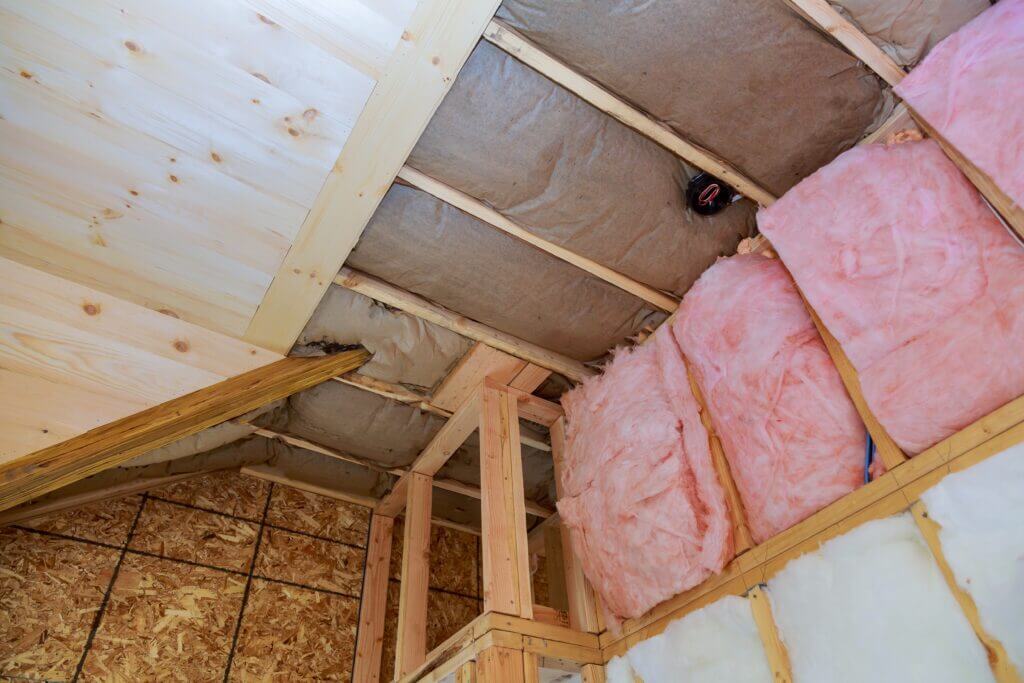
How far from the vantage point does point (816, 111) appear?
6.43 feet

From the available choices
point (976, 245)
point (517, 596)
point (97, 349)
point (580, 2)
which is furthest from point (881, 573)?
point (97, 349)

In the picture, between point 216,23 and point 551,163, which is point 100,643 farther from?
point 551,163

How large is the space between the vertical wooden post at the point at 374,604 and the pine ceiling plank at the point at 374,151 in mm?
1447

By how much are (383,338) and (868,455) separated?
1759mm

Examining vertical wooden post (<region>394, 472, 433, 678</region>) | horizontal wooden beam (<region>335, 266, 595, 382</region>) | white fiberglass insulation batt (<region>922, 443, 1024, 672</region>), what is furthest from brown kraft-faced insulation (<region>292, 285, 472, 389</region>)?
white fiberglass insulation batt (<region>922, 443, 1024, 672</region>)

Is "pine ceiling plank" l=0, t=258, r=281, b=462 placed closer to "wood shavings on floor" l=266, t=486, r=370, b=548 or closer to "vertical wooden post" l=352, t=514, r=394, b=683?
"wood shavings on floor" l=266, t=486, r=370, b=548

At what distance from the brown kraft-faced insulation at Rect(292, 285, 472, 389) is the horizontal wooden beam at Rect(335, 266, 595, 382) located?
6cm

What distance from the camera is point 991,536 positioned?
1.29 m

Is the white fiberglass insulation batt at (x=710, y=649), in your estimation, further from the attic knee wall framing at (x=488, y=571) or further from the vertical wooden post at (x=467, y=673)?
the vertical wooden post at (x=467, y=673)

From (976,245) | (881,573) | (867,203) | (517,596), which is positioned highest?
(867,203)

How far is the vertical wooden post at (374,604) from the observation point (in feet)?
9.75

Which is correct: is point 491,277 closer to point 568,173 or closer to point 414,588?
point 568,173

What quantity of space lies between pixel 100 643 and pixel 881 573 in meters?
2.80

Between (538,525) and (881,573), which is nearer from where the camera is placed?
(881,573)
